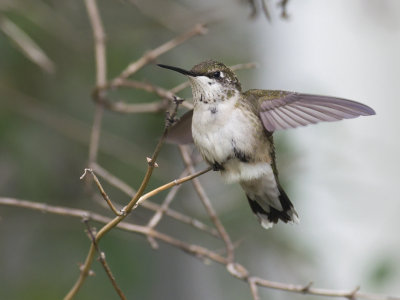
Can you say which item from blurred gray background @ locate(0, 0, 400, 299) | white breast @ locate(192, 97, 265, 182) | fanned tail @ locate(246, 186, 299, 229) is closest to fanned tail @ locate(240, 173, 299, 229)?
fanned tail @ locate(246, 186, 299, 229)

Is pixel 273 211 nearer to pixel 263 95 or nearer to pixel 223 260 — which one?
pixel 223 260

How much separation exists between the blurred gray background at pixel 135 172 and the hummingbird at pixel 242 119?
97 cm

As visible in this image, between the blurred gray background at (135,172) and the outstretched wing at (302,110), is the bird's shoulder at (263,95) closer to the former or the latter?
the outstretched wing at (302,110)

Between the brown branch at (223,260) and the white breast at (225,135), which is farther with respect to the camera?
the white breast at (225,135)

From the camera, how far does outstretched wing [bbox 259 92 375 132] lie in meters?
2.14

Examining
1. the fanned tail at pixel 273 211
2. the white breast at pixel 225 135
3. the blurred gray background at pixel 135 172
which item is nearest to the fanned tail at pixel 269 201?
the fanned tail at pixel 273 211

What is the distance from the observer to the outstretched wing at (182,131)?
256cm

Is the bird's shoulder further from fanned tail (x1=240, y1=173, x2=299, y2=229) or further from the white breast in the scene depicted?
fanned tail (x1=240, y1=173, x2=299, y2=229)

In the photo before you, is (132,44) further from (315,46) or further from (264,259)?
(315,46)

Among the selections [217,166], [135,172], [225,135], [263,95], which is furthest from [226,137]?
[135,172]

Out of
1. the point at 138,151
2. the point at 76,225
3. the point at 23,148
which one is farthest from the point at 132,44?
the point at 76,225

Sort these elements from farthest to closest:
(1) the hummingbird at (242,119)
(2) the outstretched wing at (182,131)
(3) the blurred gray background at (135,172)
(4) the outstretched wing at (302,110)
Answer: (3) the blurred gray background at (135,172) < (2) the outstretched wing at (182,131) < (1) the hummingbird at (242,119) < (4) the outstretched wing at (302,110)

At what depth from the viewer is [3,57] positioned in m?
3.69

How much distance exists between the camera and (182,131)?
261cm
